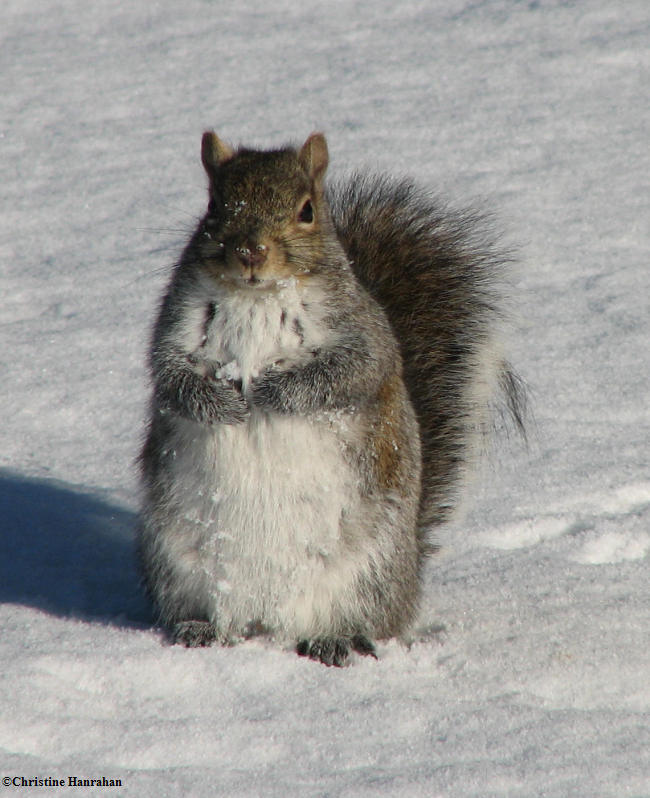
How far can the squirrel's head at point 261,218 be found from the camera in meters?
2.49

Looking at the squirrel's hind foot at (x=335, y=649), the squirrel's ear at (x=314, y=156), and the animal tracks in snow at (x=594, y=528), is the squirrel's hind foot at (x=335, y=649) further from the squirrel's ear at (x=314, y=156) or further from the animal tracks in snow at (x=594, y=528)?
the squirrel's ear at (x=314, y=156)

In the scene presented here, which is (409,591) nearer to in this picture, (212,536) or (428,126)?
(212,536)

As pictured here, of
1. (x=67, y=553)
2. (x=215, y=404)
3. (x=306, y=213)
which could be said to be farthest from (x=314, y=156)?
(x=67, y=553)

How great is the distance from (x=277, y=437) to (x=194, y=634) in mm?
479

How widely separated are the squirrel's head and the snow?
794 mm

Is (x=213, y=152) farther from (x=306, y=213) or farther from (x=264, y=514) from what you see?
(x=264, y=514)

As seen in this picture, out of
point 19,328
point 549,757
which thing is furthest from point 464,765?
point 19,328

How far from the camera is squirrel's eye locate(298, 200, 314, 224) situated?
8.68 feet

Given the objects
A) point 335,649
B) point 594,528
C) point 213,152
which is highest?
point 213,152

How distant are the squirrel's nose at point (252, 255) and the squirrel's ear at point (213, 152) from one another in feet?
1.16

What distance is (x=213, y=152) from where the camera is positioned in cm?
277

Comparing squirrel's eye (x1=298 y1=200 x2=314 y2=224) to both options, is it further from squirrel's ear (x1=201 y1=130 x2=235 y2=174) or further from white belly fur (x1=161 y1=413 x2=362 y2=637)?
white belly fur (x1=161 y1=413 x2=362 y2=637)

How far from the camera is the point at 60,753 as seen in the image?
216 centimetres

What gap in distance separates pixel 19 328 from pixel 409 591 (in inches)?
87.3
